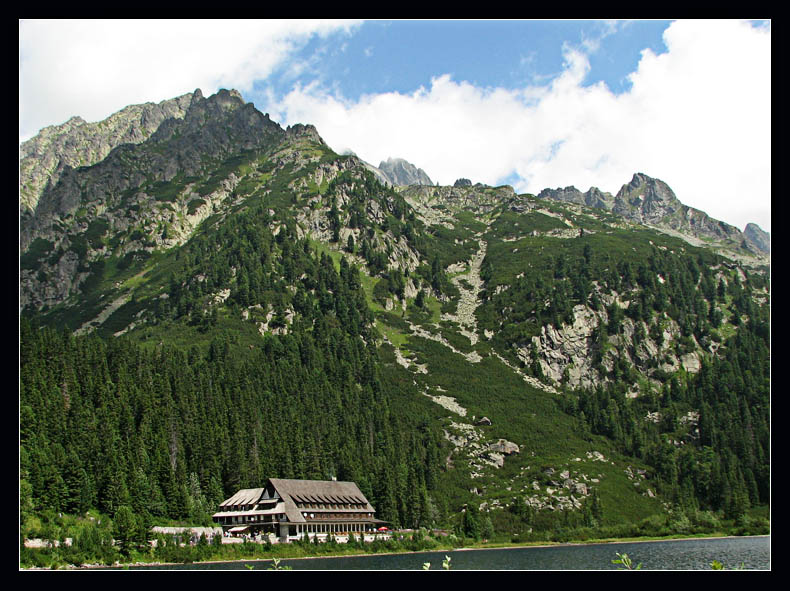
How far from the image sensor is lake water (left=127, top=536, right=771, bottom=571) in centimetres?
8388

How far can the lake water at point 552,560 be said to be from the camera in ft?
275

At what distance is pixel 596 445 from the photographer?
188 metres

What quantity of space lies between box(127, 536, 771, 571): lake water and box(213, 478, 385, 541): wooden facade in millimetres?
13529

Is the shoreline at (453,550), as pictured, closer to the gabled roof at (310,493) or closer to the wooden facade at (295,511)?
the wooden facade at (295,511)

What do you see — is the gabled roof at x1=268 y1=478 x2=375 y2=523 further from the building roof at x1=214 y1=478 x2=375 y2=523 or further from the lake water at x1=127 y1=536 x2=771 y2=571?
the lake water at x1=127 y1=536 x2=771 y2=571

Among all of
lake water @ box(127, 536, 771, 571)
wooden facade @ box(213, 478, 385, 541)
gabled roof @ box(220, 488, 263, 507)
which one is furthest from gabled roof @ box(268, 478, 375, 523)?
lake water @ box(127, 536, 771, 571)

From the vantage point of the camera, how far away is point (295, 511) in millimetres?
114812

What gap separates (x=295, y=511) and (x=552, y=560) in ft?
138

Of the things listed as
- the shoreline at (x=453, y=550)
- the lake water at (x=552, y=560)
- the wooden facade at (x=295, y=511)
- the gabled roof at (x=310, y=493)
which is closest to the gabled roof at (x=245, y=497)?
the wooden facade at (x=295, y=511)
